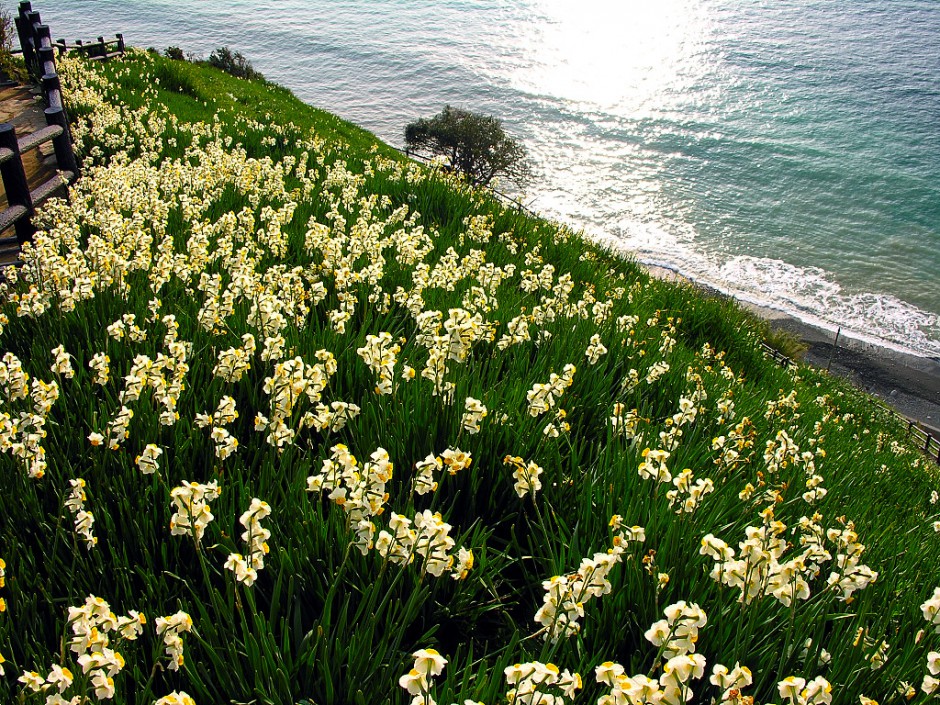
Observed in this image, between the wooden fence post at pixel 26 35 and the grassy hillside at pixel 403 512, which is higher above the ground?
the wooden fence post at pixel 26 35

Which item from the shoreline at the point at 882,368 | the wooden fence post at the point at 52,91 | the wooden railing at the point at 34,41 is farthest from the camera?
the shoreline at the point at 882,368

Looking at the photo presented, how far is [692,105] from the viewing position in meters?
59.8

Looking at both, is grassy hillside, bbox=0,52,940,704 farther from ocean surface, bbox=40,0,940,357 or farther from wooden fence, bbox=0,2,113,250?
ocean surface, bbox=40,0,940,357

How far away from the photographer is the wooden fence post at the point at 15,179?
602 centimetres

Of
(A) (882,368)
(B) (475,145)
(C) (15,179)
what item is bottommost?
(A) (882,368)

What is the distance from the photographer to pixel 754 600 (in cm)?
211

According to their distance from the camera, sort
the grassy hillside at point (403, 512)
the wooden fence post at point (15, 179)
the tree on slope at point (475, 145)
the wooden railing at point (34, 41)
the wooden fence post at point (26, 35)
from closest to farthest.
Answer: the grassy hillside at point (403, 512), the wooden fence post at point (15, 179), the wooden railing at point (34, 41), the wooden fence post at point (26, 35), the tree on slope at point (475, 145)

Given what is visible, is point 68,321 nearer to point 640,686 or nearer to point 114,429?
point 114,429

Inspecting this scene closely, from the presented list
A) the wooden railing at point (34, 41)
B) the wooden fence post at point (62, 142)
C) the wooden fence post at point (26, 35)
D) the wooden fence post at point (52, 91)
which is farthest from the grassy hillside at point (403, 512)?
the wooden fence post at point (26, 35)

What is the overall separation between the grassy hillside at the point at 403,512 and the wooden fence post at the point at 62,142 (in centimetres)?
343

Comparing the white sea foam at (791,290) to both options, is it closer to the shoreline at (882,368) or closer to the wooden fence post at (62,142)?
the shoreline at (882,368)

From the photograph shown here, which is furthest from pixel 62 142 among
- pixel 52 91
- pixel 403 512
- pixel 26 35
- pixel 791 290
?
pixel 791 290

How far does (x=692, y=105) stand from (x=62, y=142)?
60524mm

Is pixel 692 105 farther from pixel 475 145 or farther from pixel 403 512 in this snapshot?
pixel 403 512
